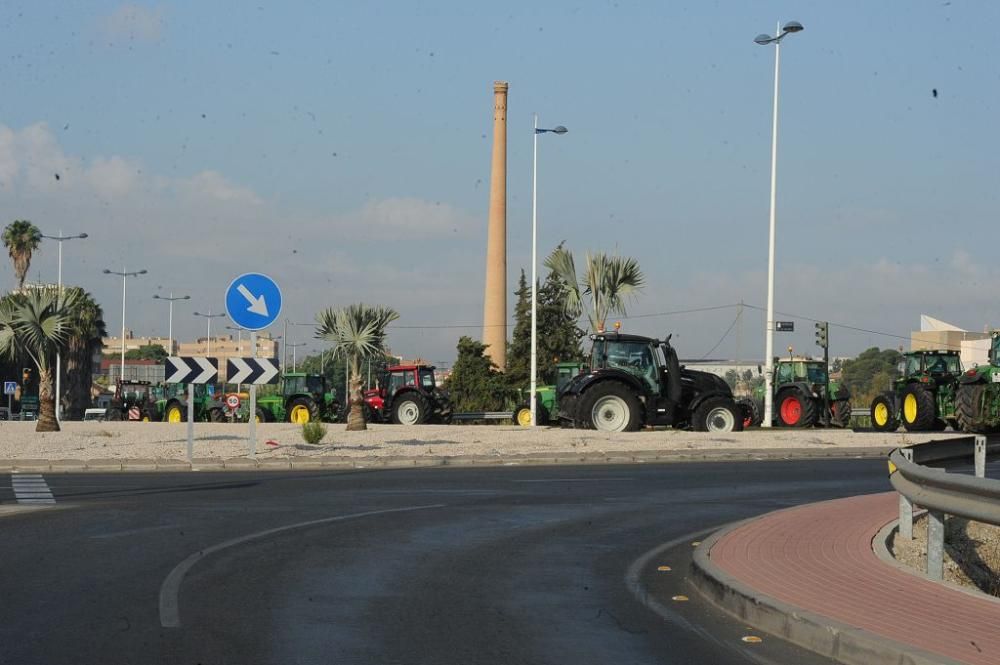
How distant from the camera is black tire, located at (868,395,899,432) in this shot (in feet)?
115

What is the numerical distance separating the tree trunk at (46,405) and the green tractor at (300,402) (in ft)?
41.1

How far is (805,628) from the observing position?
289 inches

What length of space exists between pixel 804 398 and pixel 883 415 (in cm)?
359

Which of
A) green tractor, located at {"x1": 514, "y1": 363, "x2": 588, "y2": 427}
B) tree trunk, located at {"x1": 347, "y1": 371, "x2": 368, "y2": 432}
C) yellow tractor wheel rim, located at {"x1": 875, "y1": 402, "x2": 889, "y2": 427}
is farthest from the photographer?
green tractor, located at {"x1": 514, "y1": 363, "x2": 588, "y2": 427}

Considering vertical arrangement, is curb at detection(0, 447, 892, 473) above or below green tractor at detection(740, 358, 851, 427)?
below

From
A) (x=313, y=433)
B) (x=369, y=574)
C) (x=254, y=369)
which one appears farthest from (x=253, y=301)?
(x=369, y=574)

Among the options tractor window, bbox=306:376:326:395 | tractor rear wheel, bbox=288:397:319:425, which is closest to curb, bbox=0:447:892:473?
tractor rear wheel, bbox=288:397:319:425

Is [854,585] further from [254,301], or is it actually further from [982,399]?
[982,399]

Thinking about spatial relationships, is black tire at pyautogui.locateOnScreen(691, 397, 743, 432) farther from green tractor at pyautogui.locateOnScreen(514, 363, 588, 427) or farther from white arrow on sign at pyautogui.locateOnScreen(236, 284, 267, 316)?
white arrow on sign at pyautogui.locateOnScreen(236, 284, 267, 316)

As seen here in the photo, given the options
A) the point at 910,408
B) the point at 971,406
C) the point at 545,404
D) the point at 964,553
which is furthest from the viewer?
the point at 545,404

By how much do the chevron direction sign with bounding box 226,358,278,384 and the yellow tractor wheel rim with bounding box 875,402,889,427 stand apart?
65.1 ft

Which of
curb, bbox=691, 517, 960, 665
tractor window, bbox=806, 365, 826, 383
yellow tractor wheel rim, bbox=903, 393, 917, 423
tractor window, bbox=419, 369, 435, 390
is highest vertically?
tractor window, bbox=806, 365, 826, 383

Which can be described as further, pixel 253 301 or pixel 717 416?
pixel 717 416

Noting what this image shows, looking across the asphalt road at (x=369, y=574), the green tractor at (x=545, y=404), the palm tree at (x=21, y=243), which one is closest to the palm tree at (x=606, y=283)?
the green tractor at (x=545, y=404)
